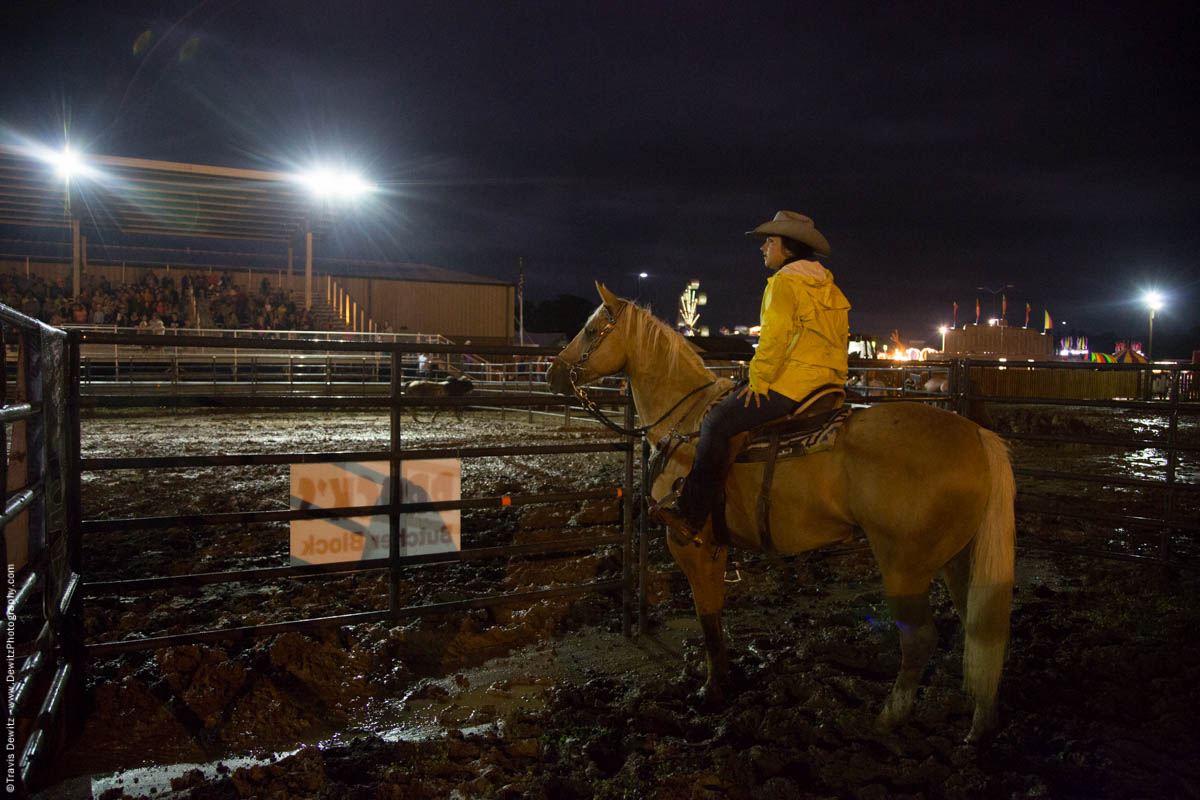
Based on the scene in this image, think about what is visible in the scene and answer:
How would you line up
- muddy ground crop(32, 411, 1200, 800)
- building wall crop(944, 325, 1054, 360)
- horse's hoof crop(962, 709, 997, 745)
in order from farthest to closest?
building wall crop(944, 325, 1054, 360) < horse's hoof crop(962, 709, 997, 745) < muddy ground crop(32, 411, 1200, 800)

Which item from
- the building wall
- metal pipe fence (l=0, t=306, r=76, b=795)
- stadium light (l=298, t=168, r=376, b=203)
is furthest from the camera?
the building wall

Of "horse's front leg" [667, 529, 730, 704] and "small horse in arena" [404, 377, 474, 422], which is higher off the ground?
"small horse in arena" [404, 377, 474, 422]

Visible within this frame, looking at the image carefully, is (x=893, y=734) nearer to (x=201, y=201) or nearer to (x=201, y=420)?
(x=201, y=420)

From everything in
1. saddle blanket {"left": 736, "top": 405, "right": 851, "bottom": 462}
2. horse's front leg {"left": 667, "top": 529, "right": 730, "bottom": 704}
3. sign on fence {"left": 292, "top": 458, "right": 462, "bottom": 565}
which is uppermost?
saddle blanket {"left": 736, "top": 405, "right": 851, "bottom": 462}

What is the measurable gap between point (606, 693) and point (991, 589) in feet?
5.84

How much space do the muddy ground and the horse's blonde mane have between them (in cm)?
161

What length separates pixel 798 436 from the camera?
3174 mm

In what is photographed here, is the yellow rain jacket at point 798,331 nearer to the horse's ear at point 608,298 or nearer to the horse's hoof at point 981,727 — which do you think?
the horse's ear at point 608,298

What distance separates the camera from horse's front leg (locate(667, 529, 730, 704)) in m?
3.49

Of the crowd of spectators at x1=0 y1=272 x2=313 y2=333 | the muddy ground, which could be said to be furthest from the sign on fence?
the crowd of spectators at x1=0 y1=272 x2=313 y2=333

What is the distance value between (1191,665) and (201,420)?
1667 cm

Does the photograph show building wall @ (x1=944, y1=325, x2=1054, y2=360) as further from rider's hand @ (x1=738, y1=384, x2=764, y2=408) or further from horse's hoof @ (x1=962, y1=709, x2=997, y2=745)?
rider's hand @ (x1=738, y1=384, x2=764, y2=408)

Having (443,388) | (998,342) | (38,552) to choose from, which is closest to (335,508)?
(38,552)

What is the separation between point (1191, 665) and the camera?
140 inches
